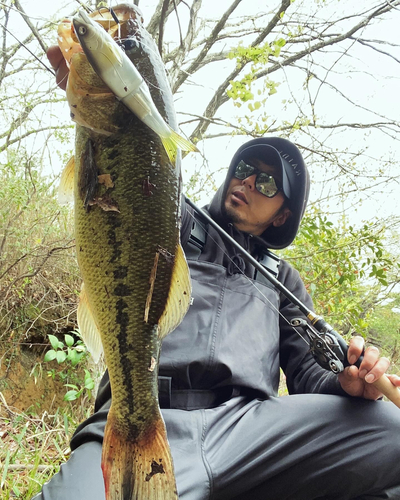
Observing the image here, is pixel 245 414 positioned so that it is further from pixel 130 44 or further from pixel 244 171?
pixel 130 44

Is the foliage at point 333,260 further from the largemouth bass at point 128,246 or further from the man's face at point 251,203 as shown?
the largemouth bass at point 128,246

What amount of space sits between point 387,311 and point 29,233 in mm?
10281

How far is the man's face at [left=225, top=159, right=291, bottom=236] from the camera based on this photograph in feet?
8.13

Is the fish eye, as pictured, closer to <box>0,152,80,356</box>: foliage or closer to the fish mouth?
the fish mouth

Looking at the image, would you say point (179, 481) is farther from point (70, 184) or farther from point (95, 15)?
point (95, 15)

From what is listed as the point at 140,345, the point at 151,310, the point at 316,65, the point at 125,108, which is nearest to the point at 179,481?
the point at 140,345

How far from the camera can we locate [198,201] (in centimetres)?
495

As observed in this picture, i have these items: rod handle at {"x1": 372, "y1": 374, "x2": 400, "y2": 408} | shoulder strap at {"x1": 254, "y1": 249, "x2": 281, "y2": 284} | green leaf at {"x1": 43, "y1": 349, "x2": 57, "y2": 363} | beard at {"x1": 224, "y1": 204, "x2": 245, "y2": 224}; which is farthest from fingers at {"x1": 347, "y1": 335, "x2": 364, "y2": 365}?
green leaf at {"x1": 43, "y1": 349, "x2": 57, "y2": 363}

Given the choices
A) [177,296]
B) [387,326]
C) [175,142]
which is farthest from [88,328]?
[387,326]

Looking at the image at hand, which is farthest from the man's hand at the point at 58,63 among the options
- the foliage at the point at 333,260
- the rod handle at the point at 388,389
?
the foliage at the point at 333,260

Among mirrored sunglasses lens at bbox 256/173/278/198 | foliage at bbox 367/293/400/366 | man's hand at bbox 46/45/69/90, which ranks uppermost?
man's hand at bbox 46/45/69/90

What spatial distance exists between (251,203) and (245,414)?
1283 millimetres

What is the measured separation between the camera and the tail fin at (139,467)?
120cm

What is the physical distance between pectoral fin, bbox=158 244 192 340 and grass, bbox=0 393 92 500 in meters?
1.56
